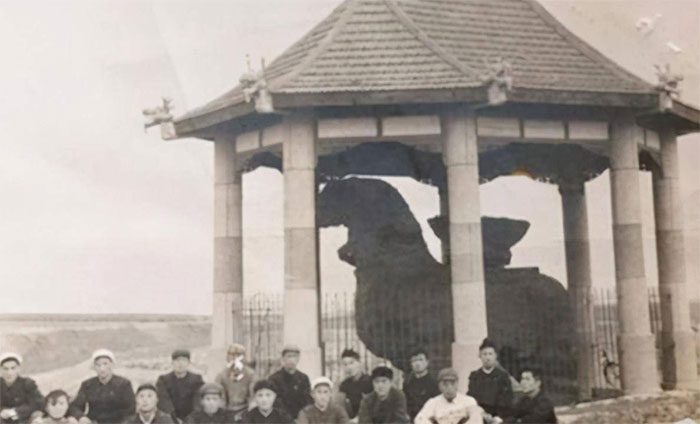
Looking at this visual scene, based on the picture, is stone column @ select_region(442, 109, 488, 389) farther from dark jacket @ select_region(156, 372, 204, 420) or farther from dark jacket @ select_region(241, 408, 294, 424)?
dark jacket @ select_region(156, 372, 204, 420)

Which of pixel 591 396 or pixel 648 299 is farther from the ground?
pixel 648 299

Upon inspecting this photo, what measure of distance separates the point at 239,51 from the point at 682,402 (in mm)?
7263

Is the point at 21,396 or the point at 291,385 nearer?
the point at 21,396

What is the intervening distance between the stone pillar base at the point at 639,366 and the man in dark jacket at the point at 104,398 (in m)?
6.55

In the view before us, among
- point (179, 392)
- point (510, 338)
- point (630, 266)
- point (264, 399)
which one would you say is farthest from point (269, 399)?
point (630, 266)

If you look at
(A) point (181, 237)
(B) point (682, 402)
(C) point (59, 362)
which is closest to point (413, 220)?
(A) point (181, 237)

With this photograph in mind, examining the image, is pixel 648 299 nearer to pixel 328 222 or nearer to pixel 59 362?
pixel 328 222

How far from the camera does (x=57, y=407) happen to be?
9.77 metres

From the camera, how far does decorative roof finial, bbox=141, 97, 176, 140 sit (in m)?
11.8

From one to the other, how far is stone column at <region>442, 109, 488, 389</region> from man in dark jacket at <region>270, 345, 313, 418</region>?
6.60 ft

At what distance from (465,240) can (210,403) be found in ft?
12.6

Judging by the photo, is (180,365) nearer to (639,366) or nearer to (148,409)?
(148,409)

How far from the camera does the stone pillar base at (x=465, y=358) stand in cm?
1101

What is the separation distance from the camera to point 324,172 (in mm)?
14641
